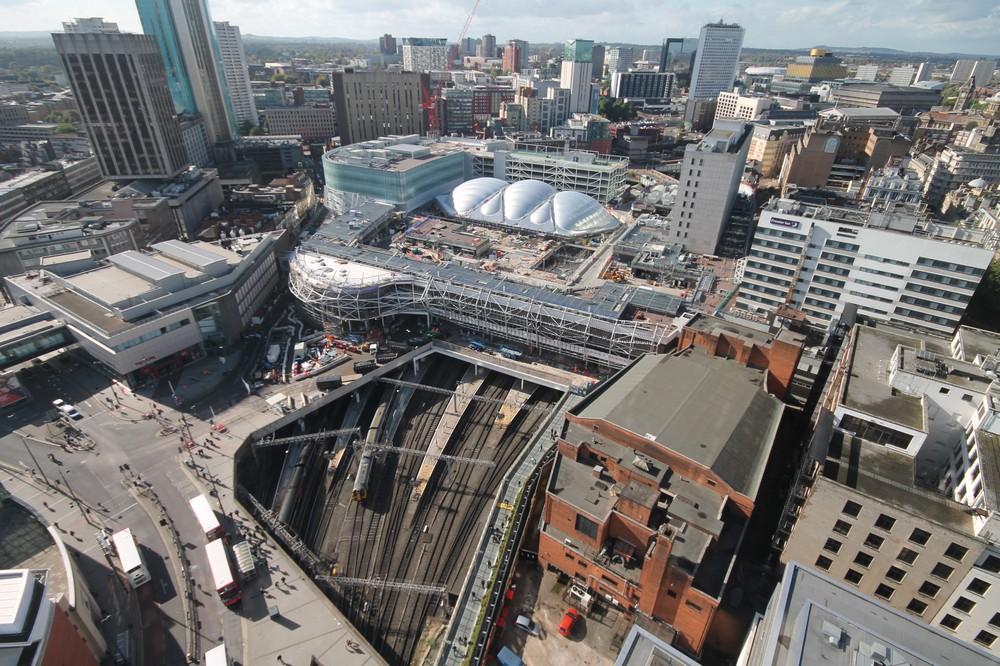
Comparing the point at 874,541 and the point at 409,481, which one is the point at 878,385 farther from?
the point at 409,481

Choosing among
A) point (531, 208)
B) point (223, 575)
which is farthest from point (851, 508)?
point (531, 208)

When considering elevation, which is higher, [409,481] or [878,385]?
[878,385]

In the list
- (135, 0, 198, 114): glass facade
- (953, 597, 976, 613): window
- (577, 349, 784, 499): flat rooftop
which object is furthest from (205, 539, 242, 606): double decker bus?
(135, 0, 198, 114): glass facade

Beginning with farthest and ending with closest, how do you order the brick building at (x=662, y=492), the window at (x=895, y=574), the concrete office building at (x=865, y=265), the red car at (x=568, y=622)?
the concrete office building at (x=865, y=265)
the red car at (x=568, y=622)
the brick building at (x=662, y=492)
the window at (x=895, y=574)

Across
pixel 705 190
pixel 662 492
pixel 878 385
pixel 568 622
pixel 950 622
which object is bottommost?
pixel 568 622

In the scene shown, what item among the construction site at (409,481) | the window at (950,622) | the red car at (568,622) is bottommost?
the construction site at (409,481)

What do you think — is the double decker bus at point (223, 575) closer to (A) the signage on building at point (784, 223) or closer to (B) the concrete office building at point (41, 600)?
(B) the concrete office building at point (41, 600)

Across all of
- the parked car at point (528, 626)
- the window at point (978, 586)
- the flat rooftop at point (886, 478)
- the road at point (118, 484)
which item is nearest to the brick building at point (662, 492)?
the parked car at point (528, 626)

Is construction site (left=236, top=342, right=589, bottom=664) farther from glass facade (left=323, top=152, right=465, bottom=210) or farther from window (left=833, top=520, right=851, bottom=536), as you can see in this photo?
glass facade (left=323, top=152, right=465, bottom=210)
